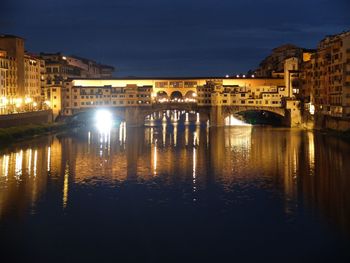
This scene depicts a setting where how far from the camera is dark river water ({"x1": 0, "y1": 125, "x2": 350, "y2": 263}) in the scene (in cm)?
1114

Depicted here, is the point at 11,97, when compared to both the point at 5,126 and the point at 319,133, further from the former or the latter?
the point at 319,133

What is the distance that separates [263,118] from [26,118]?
74.8 feet

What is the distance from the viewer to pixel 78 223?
42.7 ft

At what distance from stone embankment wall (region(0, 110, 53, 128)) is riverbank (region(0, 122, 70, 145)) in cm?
39

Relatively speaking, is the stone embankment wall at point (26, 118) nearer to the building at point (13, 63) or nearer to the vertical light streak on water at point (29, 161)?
the building at point (13, 63)

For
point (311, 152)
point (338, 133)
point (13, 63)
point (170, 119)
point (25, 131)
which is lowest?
point (311, 152)

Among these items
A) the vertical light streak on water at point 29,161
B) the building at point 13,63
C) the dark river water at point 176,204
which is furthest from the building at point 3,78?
the vertical light streak on water at point 29,161

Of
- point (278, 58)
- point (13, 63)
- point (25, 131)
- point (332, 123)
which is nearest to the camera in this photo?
point (25, 131)

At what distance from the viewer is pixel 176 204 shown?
14.8 metres

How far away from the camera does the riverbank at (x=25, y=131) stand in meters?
27.8

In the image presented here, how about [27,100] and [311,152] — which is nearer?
[311,152]

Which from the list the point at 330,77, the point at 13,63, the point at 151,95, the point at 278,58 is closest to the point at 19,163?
the point at 13,63

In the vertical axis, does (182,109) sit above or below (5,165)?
above

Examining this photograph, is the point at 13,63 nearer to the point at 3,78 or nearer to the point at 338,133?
the point at 3,78
